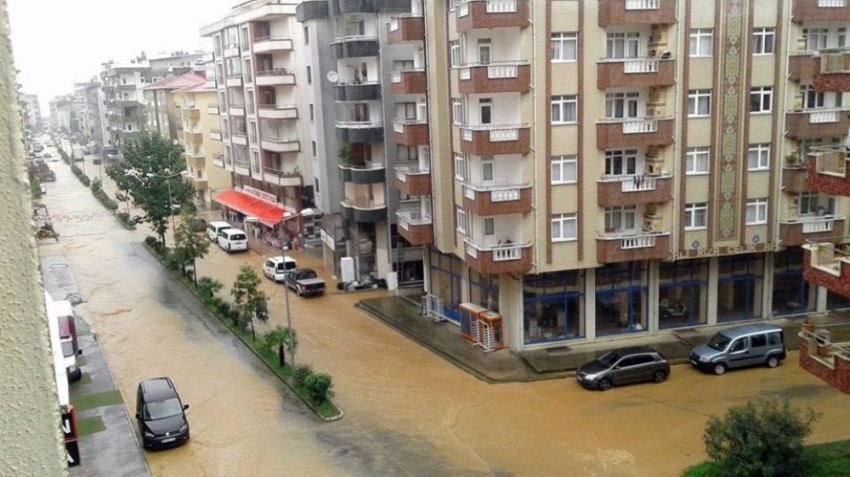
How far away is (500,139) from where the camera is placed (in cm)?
2411

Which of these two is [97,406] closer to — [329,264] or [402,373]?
[402,373]

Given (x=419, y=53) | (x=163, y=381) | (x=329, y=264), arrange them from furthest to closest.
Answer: (x=329, y=264)
(x=419, y=53)
(x=163, y=381)

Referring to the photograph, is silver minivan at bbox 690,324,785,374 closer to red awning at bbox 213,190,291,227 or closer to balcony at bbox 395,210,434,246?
balcony at bbox 395,210,434,246

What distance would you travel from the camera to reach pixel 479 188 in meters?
24.6

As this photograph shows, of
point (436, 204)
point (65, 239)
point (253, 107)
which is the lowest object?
point (65, 239)

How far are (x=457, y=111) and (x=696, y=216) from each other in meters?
8.56

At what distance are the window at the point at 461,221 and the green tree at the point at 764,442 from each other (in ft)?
42.8

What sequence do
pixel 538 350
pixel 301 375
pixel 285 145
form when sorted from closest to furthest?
1. pixel 301 375
2. pixel 538 350
3. pixel 285 145

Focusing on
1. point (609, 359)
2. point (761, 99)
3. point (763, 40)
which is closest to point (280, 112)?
point (761, 99)

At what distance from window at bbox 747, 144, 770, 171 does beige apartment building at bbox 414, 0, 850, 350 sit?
1.8 inches

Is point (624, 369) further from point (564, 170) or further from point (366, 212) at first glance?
point (366, 212)

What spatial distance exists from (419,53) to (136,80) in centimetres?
6789

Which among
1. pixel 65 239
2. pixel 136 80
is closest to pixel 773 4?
pixel 65 239

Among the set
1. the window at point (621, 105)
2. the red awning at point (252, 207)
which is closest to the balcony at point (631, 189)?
the window at point (621, 105)
